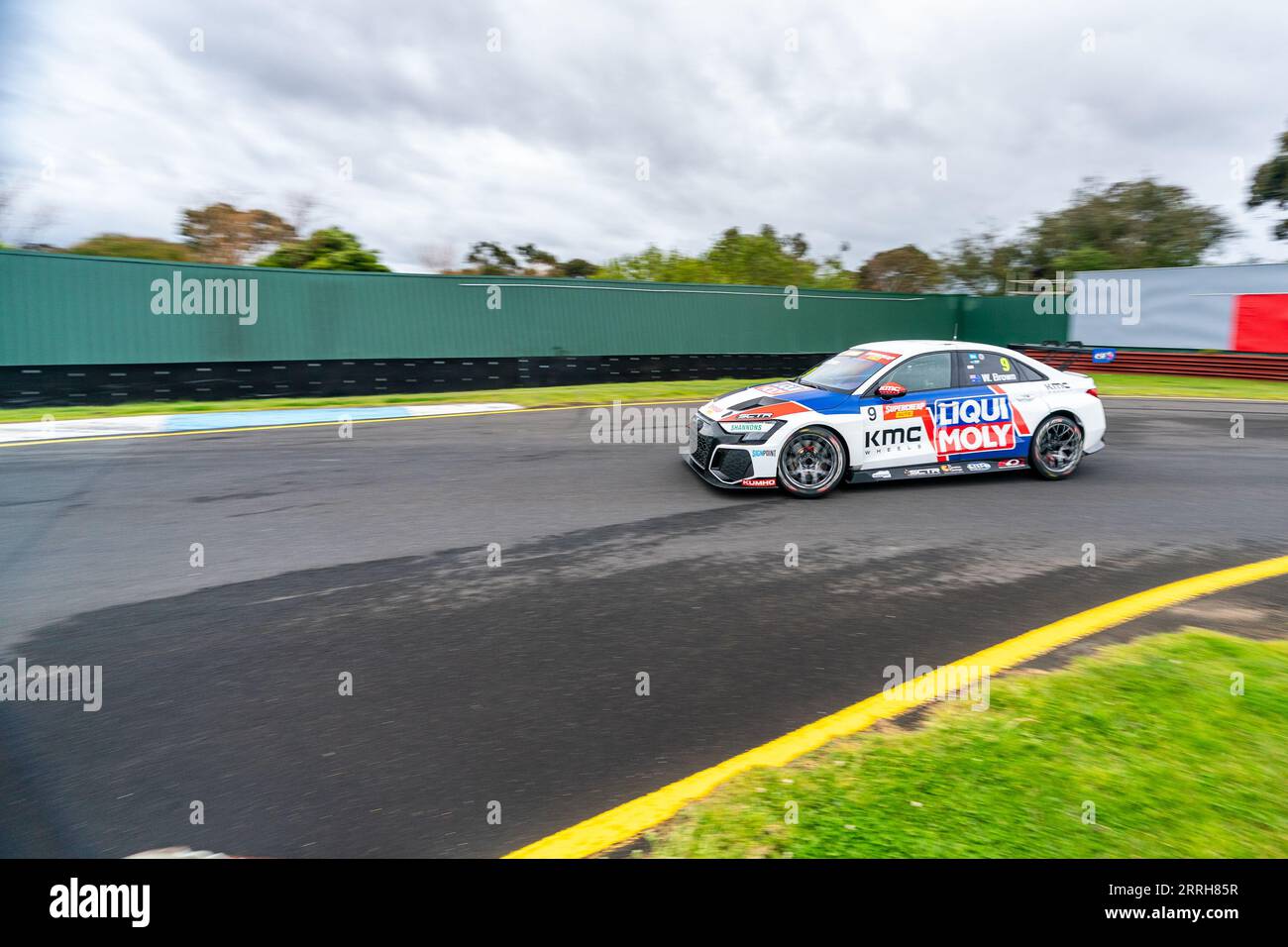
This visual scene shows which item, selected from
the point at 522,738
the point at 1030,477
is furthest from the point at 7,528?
the point at 1030,477

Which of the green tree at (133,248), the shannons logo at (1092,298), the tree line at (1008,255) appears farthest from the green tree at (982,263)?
the green tree at (133,248)

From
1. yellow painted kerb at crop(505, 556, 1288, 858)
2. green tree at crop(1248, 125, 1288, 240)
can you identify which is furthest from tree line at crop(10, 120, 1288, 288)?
yellow painted kerb at crop(505, 556, 1288, 858)

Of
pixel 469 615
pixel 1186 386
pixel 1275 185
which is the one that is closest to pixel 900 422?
pixel 469 615

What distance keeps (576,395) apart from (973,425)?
11991 mm

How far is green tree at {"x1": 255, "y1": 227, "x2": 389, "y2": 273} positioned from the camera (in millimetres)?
29859

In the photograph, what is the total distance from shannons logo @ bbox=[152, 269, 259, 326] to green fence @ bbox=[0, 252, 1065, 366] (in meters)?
0.02

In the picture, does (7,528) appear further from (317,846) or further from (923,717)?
(923,717)

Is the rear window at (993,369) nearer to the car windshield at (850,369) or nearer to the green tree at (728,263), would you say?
the car windshield at (850,369)

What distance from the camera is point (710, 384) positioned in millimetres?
23344

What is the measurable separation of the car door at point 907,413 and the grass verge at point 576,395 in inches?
393

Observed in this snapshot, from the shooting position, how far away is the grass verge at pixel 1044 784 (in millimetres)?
2773

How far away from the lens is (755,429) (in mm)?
8273

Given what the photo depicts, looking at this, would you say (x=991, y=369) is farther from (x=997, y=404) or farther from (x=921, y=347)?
(x=921, y=347)
